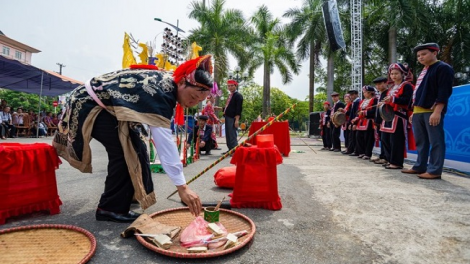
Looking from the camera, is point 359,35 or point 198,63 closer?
point 198,63

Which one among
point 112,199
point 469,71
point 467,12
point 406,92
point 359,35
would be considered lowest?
point 112,199

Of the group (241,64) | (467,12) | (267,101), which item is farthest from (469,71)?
(241,64)

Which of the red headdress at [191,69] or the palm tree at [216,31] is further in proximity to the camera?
the palm tree at [216,31]

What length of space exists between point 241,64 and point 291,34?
4.34 metres

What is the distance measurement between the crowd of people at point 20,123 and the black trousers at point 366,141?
1281cm

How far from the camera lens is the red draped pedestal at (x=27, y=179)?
225 cm

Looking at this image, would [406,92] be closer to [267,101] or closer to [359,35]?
[359,35]

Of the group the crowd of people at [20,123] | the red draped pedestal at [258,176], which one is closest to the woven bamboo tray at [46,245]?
the red draped pedestal at [258,176]

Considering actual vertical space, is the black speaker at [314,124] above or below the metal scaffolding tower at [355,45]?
below

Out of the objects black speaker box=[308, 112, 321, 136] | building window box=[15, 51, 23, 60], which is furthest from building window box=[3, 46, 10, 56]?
black speaker box=[308, 112, 321, 136]

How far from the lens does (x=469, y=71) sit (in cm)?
1911

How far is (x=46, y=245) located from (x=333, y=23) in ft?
59.6

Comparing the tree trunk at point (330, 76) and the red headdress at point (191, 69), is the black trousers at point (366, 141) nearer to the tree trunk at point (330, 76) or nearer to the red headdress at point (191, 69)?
the red headdress at point (191, 69)

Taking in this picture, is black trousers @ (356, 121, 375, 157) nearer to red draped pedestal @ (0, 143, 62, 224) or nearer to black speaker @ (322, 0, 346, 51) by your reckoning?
Answer: red draped pedestal @ (0, 143, 62, 224)
